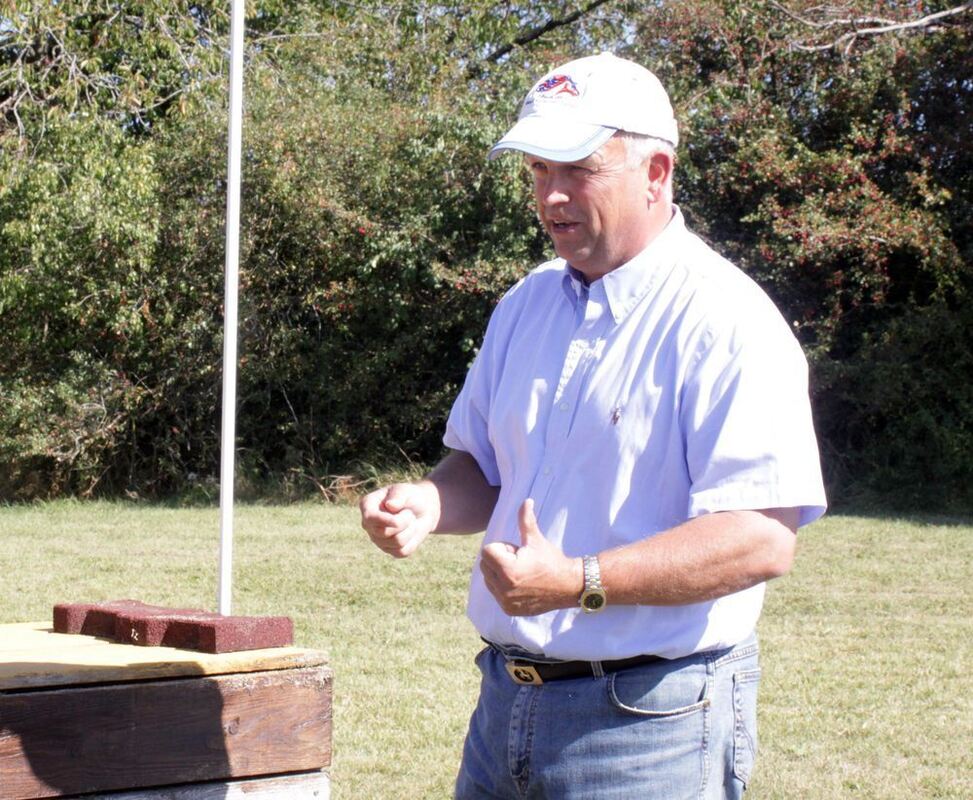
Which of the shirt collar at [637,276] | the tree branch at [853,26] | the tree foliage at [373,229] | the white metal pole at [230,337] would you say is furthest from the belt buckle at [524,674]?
the tree branch at [853,26]

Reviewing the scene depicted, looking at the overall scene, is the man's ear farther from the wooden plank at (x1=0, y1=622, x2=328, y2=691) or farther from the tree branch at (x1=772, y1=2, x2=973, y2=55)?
the tree branch at (x1=772, y1=2, x2=973, y2=55)

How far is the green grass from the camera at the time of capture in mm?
5406

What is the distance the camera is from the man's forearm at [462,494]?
2566 millimetres

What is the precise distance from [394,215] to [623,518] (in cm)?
1254

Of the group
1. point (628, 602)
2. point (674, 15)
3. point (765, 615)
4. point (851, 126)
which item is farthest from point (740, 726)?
point (674, 15)

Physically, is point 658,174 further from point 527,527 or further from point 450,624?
point 450,624

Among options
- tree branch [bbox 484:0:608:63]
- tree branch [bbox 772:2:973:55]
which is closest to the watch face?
tree branch [bbox 772:2:973:55]

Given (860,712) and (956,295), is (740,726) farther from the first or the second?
(956,295)

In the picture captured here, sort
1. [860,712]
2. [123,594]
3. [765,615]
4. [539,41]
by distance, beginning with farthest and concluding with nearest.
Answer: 1. [539,41]
2. [123,594]
3. [765,615]
4. [860,712]

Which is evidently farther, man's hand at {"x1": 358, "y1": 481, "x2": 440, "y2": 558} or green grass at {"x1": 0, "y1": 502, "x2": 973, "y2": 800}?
green grass at {"x1": 0, "y1": 502, "x2": 973, "y2": 800}

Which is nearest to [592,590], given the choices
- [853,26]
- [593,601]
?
[593,601]

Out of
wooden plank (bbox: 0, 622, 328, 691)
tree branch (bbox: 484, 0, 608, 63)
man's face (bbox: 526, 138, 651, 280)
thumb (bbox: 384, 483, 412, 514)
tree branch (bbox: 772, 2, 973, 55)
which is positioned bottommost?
wooden plank (bbox: 0, 622, 328, 691)

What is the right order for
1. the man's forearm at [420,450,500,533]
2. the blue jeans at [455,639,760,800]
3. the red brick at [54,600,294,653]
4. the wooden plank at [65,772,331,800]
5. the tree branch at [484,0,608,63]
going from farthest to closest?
the tree branch at [484,0,608,63] < the red brick at [54,600,294,653] < the wooden plank at [65,772,331,800] < the man's forearm at [420,450,500,533] < the blue jeans at [455,639,760,800]

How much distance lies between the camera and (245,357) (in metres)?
15.0
